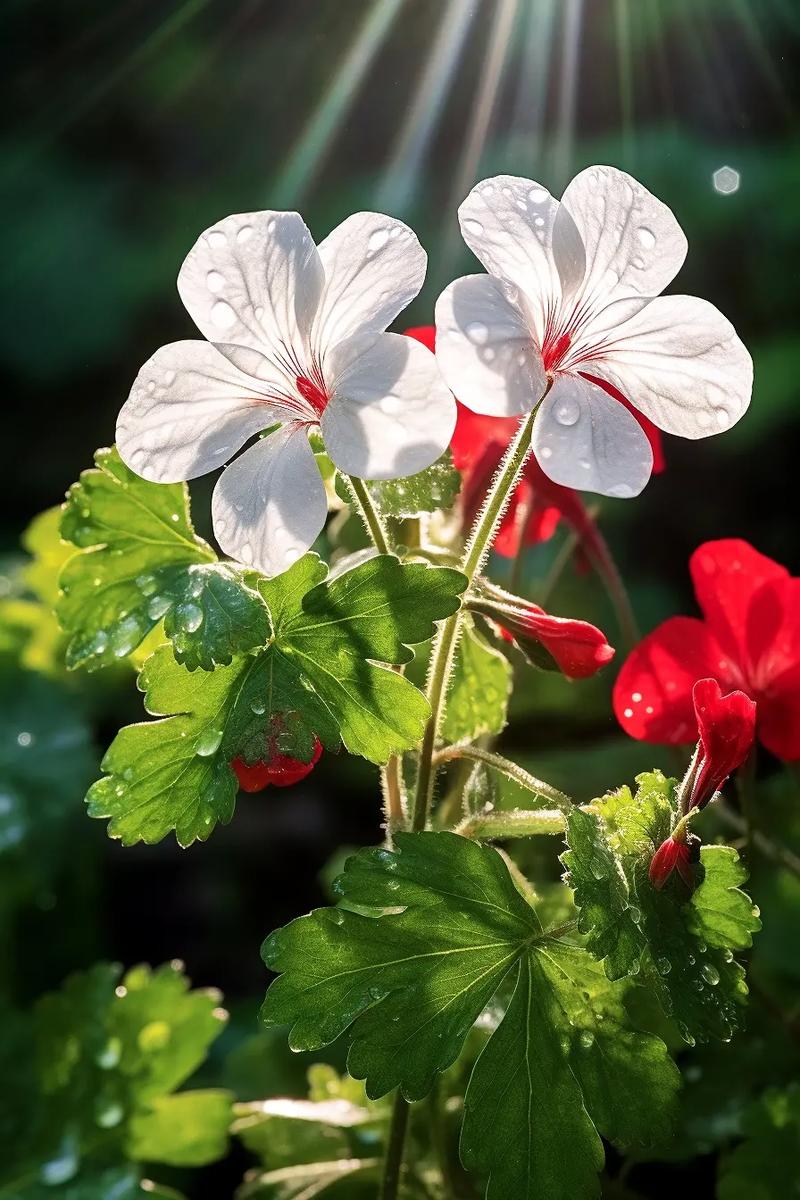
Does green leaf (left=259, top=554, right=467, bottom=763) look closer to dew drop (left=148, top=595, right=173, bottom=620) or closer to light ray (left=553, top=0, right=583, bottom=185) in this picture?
dew drop (left=148, top=595, right=173, bottom=620)

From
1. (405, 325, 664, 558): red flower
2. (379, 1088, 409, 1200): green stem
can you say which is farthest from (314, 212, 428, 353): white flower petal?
(379, 1088, 409, 1200): green stem

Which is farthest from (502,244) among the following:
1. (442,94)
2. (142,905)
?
(442,94)

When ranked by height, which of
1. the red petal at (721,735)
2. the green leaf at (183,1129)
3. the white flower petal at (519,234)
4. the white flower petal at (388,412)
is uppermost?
the white flower petal at (519,234)

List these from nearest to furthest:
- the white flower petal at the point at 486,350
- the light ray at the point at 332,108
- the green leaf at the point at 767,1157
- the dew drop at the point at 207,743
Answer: the white flower petal at the point at 486,350
the dew drop at the point at 207,743
the green leaf at the point at 767,1157
the light ray at the point at 332,108

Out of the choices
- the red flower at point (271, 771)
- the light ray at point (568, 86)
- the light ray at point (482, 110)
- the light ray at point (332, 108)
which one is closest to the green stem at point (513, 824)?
the red flower at point (271, 771)

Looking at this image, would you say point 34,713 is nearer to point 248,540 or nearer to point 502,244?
point 248,540

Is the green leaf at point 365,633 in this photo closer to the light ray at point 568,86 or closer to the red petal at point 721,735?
the red petal at point 721,735

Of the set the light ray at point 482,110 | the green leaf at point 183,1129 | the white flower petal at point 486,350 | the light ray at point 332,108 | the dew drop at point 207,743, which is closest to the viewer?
the white flower petal at point 486,350
